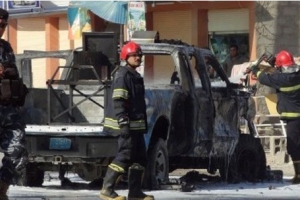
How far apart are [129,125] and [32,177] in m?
2.91

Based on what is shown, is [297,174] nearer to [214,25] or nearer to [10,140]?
[10,140]

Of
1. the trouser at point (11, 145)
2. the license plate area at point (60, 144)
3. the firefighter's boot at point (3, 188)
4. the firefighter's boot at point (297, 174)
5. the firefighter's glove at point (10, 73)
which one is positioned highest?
the firefighter's glove at point (10, 73)

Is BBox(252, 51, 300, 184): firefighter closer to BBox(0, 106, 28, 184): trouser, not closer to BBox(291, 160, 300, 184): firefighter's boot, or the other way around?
BBox(291, 160, 300, 184): firefighter's boot

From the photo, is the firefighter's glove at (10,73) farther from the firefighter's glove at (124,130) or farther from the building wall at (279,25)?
the building wall at (279,25)

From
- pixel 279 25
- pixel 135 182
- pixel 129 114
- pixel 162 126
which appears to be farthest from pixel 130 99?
pixel 279 25

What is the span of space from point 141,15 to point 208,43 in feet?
14.8

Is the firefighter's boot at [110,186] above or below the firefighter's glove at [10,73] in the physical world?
below

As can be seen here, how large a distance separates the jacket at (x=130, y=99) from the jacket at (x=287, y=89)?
3.89m

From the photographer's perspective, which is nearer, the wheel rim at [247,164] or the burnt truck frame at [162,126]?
the burnt truck frame at [162,126]

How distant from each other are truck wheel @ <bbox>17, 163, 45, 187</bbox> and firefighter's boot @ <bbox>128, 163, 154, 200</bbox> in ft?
8.06

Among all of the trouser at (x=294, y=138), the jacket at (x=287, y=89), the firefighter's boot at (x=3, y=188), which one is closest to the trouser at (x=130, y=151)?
the firefighter's boot at (x=3, y=188)

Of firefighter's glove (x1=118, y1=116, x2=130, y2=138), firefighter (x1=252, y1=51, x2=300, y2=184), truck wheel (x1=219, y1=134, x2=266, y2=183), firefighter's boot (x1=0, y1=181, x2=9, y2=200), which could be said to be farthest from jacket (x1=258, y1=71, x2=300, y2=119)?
firefighter's boot (x1=0, y1=181, x2=9, y2=200)

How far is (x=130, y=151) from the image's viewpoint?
11.8m

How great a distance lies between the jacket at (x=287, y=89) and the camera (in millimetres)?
15406
